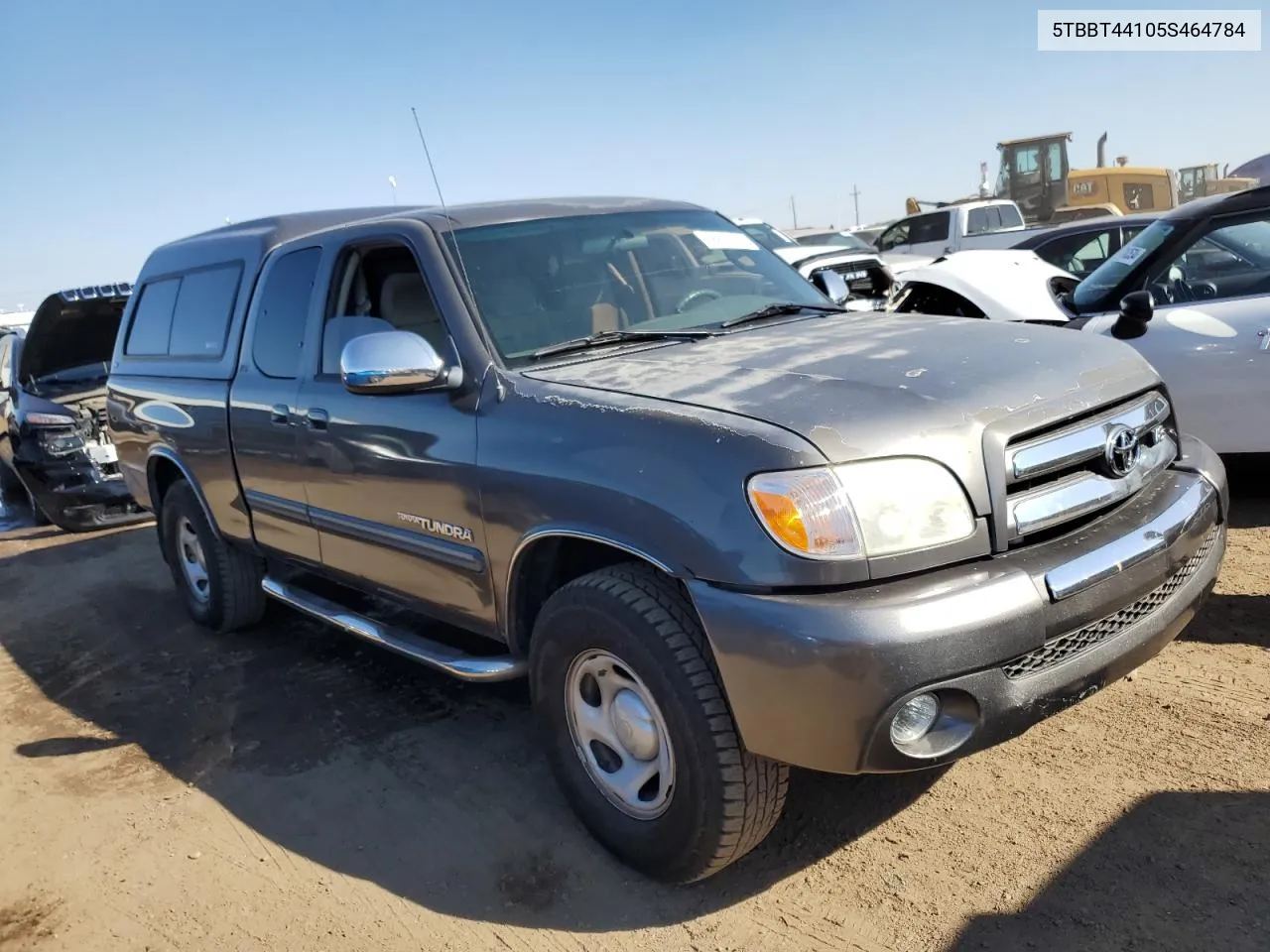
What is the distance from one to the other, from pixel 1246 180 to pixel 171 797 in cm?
2753

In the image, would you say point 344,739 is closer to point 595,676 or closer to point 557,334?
point 595,676

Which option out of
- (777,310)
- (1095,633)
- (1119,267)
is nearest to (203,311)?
(777,310)

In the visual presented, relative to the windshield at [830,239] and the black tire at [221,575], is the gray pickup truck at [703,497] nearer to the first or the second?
the black tire at [221,575]

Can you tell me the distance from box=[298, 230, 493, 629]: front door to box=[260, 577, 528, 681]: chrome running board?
0.13 metres

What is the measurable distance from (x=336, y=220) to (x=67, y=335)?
14.8ft

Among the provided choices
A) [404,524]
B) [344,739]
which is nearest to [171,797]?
[344,739]

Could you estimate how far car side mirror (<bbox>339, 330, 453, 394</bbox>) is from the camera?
3152mm

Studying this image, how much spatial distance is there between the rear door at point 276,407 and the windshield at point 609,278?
1.01 metres

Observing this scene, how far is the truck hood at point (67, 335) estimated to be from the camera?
8555 millimetres

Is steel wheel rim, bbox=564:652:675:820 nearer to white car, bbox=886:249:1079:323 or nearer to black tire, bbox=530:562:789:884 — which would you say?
black tire, bbox=530:562:789:884

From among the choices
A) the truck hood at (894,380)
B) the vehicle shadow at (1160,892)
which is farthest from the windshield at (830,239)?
the vehicle shadow at (1160,892)

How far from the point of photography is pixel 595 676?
115 inches

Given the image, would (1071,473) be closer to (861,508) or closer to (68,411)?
(861,508)

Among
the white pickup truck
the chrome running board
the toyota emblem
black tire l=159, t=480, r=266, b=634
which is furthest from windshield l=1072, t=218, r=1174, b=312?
the white pickup truck
